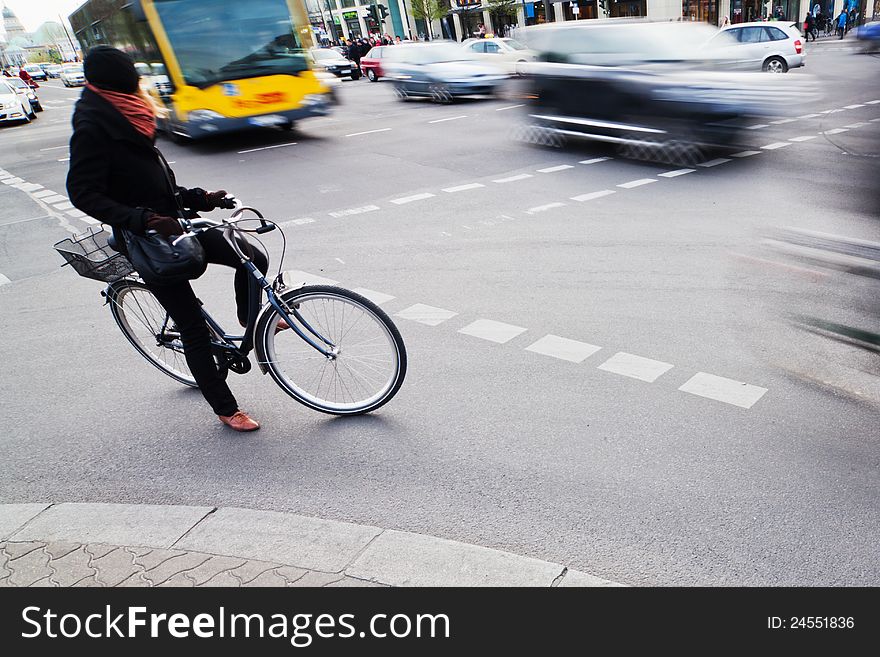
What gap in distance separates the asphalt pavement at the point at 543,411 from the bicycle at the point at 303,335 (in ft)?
0.73


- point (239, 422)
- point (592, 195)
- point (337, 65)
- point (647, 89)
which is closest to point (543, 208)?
point (592, 195)

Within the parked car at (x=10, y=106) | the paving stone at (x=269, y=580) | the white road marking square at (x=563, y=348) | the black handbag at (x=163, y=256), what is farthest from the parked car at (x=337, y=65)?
the paving stone at (x=269, y=580)

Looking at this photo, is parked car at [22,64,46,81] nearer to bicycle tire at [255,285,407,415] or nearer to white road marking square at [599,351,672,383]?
bicycle tire at [255,285,407,415]

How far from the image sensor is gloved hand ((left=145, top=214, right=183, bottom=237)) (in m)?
3.32

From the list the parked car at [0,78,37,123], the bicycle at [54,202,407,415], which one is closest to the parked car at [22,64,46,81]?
the parked car at [0,78,37,123]

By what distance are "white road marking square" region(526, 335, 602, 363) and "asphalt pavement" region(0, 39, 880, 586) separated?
3cm

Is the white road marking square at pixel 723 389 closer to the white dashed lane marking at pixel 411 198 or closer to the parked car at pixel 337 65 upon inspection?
the white dashed lane marking at pixel 411 198

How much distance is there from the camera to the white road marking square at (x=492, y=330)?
4.94m

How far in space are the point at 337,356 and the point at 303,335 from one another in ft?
0.74

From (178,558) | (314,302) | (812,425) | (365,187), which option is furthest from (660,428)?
(365,187)

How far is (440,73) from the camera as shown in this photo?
19.5 metres

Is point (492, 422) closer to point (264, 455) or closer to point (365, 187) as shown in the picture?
point (264, 455)

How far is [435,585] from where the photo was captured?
2.67m

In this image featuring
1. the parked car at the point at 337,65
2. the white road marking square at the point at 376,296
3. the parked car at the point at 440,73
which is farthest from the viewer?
the parked car at the point at 337,65
